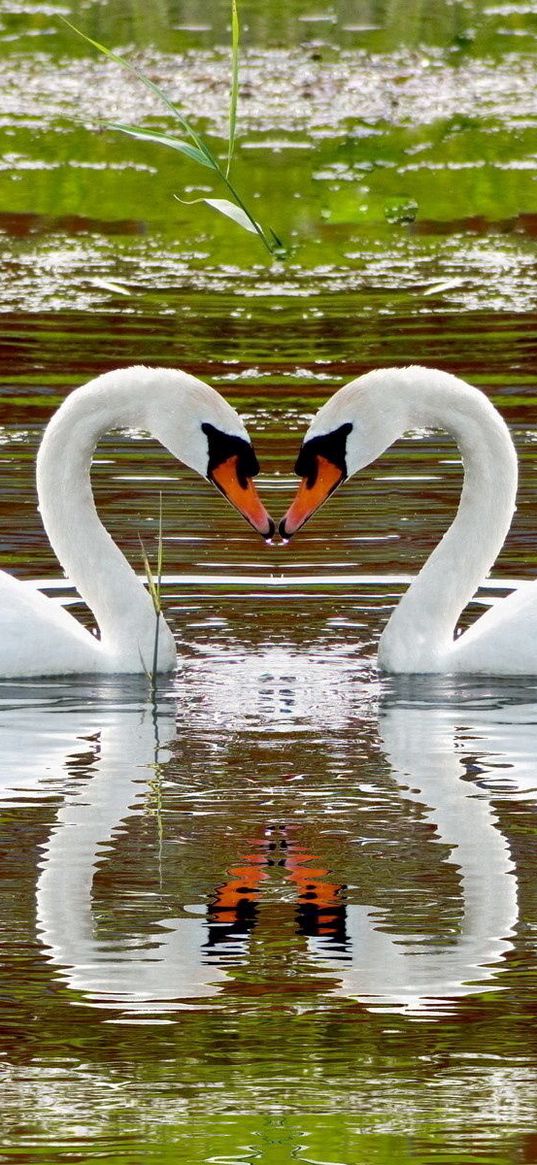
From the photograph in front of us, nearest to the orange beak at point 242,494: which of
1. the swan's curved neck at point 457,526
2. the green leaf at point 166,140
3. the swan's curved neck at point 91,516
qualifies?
the swan's curved neck at point 91,516

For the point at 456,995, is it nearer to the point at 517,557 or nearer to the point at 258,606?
the point at 258,606

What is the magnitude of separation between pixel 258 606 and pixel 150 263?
661cm

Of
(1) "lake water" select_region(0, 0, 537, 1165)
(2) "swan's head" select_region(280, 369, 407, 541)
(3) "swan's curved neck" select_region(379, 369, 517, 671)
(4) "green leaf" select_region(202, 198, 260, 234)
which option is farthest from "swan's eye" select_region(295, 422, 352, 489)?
(4) "green leaf" select_region(202, 198, 260, 234)

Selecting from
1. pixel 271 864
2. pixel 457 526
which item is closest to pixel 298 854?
pixel 271 864

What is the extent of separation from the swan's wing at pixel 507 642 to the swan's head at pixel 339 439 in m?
0.67

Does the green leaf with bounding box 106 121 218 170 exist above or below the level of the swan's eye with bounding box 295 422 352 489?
above

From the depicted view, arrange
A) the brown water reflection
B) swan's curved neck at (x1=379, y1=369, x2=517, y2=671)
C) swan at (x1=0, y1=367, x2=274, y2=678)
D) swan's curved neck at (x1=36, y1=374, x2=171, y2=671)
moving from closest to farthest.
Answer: the brown water reflection → swan at (x1=0, y1=367, x2=274, y2=678) → swan's curved neck at (x1=379, y1=369, x2=517, y2=671) → swan's curved neck at (x1=36, y1=374, x2=171, y2=671)

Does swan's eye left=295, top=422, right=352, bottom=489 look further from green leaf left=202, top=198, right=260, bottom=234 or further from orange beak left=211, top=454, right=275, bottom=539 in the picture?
green leaf left=202, top=198, right=260, bottom=234

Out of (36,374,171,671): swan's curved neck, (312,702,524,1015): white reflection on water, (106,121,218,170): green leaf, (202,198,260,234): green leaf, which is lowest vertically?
(312,702,524,1015): white reflection on water

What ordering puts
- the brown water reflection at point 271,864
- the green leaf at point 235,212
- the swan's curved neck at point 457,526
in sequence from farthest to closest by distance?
1. the swan's curved neck at point 457,526
2. the green leaf at point 235,212
3. the brown water reflection at point 271,864

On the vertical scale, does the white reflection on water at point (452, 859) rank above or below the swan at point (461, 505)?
below

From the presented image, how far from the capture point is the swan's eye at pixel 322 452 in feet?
26.7

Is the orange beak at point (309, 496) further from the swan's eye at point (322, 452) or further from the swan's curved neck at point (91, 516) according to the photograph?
the swan's curved neck at point (91, 516)

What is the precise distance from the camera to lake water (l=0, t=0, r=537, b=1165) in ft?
15.8
